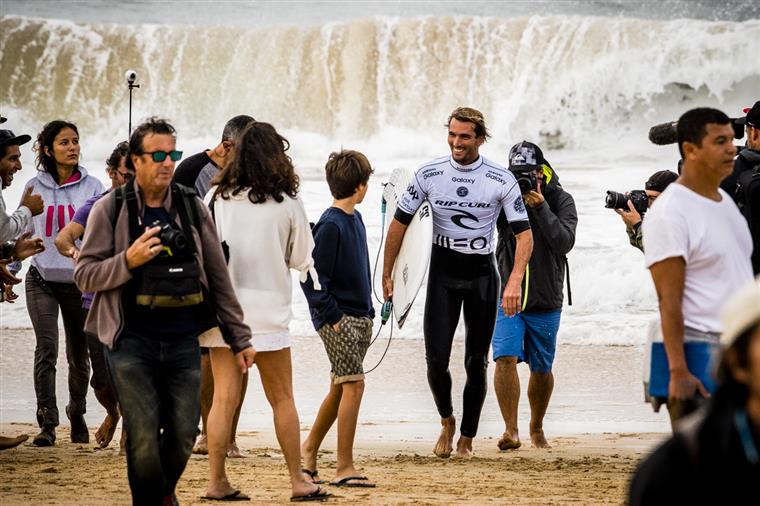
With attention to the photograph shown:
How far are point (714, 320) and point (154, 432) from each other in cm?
193

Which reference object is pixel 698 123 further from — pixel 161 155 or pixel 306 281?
pixel 306 281

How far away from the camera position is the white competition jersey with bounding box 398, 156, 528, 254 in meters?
6.65

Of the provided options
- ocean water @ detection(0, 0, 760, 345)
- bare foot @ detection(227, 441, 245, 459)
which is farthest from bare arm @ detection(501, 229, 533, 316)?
ocean water @ detection(0, 0, 760, 345)

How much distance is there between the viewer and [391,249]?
22.2 ft

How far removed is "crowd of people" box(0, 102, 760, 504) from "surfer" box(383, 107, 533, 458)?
0.04 feet

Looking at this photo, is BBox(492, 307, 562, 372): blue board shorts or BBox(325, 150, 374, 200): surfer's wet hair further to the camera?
BBox(492, 307, 562, 372): blue board shorts

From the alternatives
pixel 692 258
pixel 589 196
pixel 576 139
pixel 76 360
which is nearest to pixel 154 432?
pixel 692 258

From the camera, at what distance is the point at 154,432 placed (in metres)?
4.23

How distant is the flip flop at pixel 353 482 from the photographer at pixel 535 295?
1.71 metres

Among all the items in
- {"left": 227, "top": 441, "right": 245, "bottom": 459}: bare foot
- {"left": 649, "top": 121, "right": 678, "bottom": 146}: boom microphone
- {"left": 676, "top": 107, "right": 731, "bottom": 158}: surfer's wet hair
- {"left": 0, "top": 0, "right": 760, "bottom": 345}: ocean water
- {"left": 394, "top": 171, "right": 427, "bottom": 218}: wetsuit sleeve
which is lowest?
{"left": 227, "top": 441, "right": 245, "bottom": 459}: bare foot

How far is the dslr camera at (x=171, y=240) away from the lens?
4211mm

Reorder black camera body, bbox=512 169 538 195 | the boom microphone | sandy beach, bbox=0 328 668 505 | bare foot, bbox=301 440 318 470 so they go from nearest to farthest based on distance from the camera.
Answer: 1. the boom microphone
2. sandy beach, bbox=0 328 668 505
3. bare foot, bbox=301 440 318 470
4. black camera body, bbox=512 169 538 195

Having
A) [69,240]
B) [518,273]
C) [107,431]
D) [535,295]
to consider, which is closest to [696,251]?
[518,273]

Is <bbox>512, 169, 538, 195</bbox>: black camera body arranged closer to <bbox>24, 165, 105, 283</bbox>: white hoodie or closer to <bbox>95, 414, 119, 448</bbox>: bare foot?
<bbox>24, 165, 105, 283</bbox>: white hoodie
